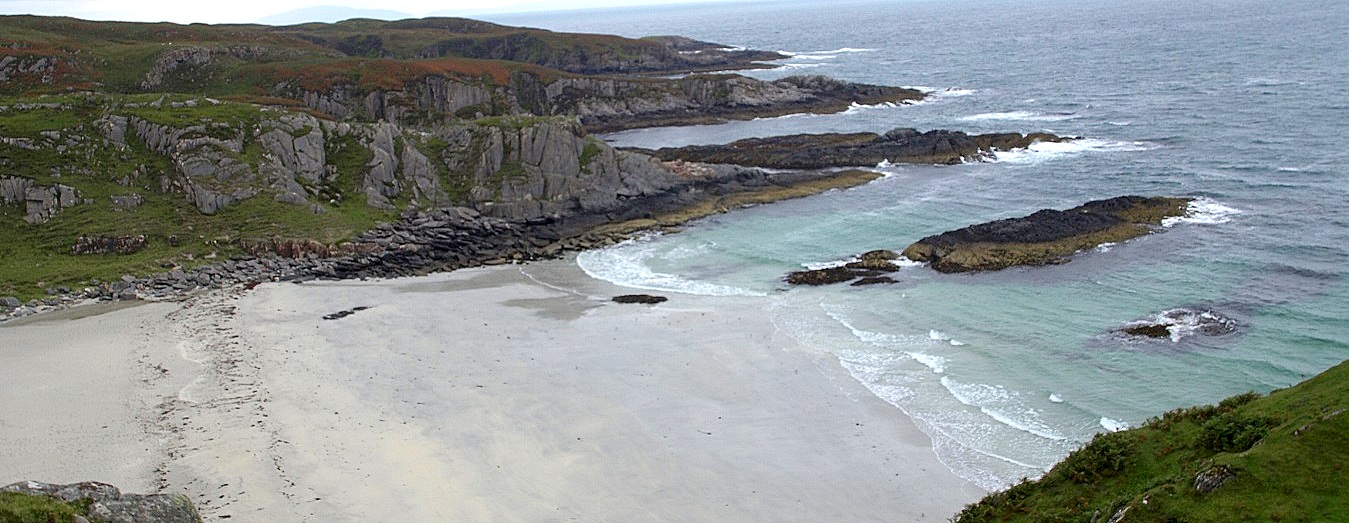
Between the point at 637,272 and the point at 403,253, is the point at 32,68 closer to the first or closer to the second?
the point at 403,253

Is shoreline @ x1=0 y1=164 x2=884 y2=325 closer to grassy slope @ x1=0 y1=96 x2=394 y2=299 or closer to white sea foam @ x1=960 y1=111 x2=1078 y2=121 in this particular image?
grassy slope @ x1=0 y1=96 x2=394 y2=299

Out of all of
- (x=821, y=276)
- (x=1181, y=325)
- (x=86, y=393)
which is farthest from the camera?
(x=821, y=276)

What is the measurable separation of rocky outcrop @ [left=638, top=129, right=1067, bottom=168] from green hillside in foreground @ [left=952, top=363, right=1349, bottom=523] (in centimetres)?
6284

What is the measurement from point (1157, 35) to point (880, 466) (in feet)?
562

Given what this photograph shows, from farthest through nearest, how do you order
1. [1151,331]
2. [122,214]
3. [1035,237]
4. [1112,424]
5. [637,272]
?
[122,214]
[637,272]
[1035,237]
[1151,331]
[1112,424]

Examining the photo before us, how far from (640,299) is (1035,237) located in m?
22.2

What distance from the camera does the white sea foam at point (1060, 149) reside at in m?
79.3

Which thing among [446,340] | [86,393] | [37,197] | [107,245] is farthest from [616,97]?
[86,393]

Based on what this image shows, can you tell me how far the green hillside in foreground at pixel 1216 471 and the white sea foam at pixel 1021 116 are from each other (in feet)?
274

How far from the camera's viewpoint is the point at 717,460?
2983cm

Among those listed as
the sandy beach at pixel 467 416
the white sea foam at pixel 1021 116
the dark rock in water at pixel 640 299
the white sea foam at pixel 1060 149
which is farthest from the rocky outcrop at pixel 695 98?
the sandy beach at pixel 467 416

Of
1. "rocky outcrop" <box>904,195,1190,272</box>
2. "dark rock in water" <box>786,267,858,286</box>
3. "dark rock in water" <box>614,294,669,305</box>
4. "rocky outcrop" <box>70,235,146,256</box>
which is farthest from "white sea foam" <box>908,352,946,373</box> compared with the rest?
"rocky outcrop" <box>70,235,146,256</box>

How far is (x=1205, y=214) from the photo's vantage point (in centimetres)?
5759

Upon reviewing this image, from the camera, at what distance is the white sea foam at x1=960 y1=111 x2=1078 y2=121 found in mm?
98406
